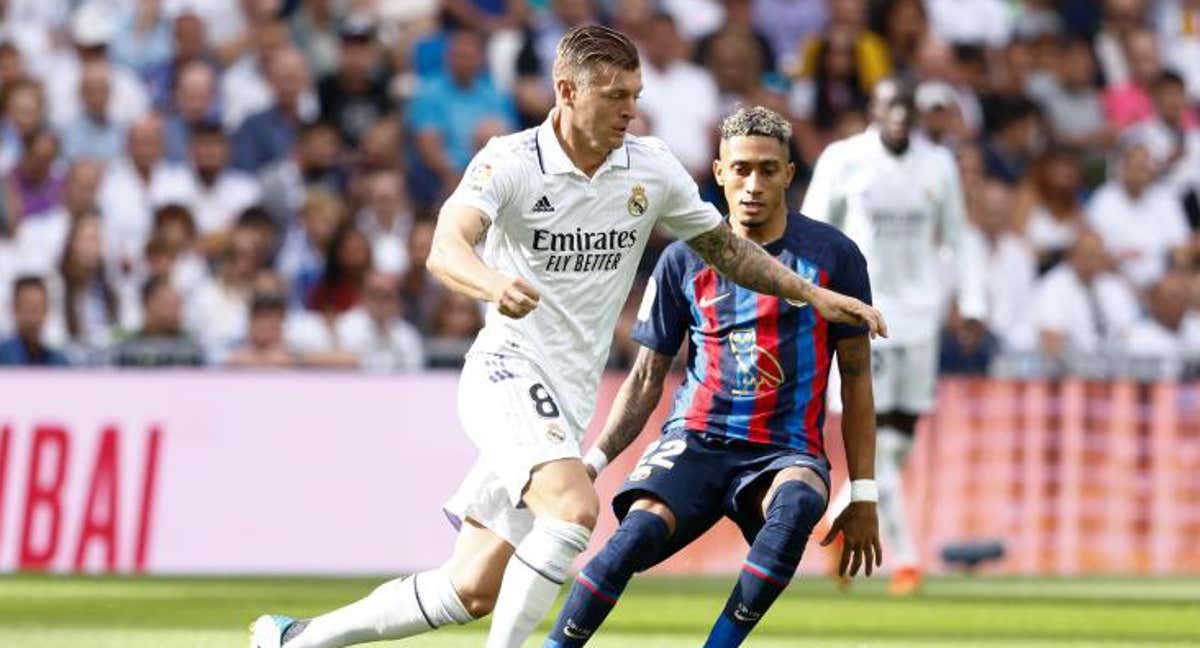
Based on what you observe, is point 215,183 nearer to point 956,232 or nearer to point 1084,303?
point 956,232

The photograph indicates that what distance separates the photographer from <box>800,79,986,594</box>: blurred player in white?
13406 mm

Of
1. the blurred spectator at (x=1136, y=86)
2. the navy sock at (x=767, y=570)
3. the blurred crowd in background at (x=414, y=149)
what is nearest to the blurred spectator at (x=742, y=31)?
the blurred crowd in background at (x=414, y=149)

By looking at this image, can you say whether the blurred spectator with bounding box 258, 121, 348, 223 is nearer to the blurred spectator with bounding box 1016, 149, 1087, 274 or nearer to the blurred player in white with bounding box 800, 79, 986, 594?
the blurred spectator with bounding box 1016, 149, 1087, 274

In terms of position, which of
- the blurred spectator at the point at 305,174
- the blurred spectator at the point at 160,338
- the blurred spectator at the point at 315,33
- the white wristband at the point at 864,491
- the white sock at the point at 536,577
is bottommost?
the blurred spectator at the point at 160,338

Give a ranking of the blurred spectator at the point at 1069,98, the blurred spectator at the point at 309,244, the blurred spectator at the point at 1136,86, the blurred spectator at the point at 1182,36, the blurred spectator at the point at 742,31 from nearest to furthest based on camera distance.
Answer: the blurred spectator at the point at 309,244 < the blurred spectator at the point at 742,31 < the blurred spectator at the point at 1069,98 < the blurred spectator at the point at 1136,86 < the blurred spectator at the point at 1182,36

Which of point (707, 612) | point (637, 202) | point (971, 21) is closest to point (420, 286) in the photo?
point (707, 612)

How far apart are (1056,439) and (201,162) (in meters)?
6.23

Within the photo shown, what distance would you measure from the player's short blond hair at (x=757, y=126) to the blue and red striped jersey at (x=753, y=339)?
0.36 metres

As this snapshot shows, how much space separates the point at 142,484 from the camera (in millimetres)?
15242

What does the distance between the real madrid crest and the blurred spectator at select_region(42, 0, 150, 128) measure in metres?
10.8

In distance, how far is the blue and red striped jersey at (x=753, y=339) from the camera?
832 cm

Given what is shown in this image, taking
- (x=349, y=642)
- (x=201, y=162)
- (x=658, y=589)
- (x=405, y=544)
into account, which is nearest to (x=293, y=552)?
(x=405, y=544)

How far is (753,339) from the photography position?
843 centimetres

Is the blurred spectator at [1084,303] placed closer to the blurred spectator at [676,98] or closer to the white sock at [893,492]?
the blurred spectator at [676,98]
